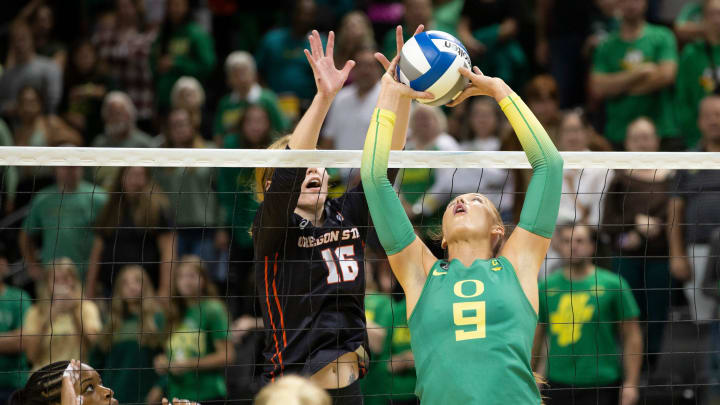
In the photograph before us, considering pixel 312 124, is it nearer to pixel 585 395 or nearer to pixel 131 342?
pixel 585 395

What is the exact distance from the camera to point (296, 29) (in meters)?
10.6

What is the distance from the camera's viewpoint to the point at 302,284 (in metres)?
4.92

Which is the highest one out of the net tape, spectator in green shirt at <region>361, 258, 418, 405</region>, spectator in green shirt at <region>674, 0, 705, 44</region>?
spectator in green shirt at <region>674, 0, 705, 44</region>

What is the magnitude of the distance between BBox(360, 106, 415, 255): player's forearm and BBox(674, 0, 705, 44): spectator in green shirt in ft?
19.9

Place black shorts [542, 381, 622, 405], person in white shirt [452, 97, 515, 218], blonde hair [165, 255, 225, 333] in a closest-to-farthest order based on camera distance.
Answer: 1. black shorts [542, 381, 622, 405]
2. blonde hair [165, 255, 225, 333]
3. person in white shirt [452, 97, 515, 218]

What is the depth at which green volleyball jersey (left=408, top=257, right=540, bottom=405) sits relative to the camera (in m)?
4.04

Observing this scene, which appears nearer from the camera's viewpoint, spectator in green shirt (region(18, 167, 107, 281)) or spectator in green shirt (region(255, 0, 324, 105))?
spectator in green shirt (region(18, 167, 107, 281))

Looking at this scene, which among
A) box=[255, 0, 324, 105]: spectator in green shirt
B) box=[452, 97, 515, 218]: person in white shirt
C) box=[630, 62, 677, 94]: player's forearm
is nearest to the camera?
box=[452, 97, 515, 218]: person in white shirt

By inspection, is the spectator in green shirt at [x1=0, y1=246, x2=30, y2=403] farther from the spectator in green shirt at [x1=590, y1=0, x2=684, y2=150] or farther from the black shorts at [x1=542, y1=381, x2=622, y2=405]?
the spectator in green shirt at [x1=590, y1=0, x2=684, y2=150]

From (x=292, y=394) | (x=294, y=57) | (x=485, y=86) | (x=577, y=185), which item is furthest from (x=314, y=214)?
(x=294, y=57)

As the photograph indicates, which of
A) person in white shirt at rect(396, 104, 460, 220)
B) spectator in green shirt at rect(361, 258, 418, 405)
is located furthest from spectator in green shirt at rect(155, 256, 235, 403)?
person in white shirt at rect(396, 104, 460, 220)

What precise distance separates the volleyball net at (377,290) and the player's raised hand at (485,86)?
1816 millimetres

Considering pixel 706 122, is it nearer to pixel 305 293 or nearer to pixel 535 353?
pixel 535 353

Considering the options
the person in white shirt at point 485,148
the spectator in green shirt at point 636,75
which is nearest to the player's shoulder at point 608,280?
the person in white shirt at point 485,148
